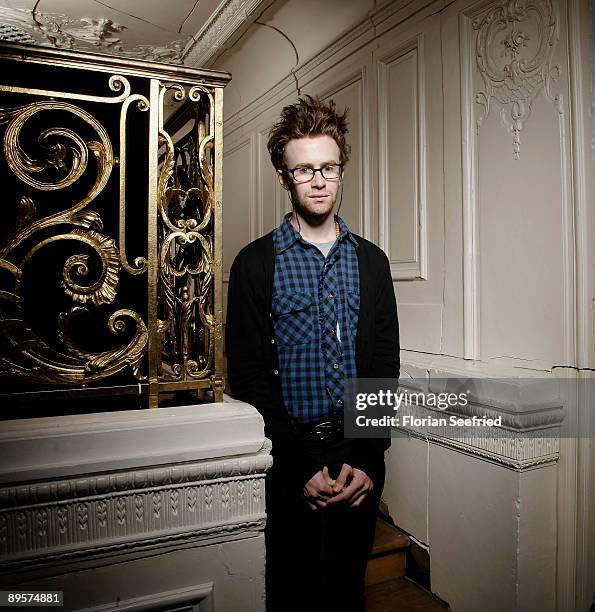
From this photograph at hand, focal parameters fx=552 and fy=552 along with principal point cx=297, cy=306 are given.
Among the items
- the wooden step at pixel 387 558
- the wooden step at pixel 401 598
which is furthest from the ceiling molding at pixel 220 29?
the wooden step at pixel 401 598

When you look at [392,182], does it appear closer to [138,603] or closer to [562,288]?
[562,288]

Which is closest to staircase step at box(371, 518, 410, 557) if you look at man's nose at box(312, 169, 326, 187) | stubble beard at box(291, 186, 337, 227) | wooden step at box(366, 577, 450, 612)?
wooden step at box(366, 577, 450, 612)

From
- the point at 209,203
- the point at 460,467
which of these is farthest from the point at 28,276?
the point at 460,467

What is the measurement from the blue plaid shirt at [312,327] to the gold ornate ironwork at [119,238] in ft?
0.95

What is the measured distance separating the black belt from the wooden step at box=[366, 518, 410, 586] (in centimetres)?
87

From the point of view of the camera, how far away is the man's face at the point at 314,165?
168 cm

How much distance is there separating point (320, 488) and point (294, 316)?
51 centimetres

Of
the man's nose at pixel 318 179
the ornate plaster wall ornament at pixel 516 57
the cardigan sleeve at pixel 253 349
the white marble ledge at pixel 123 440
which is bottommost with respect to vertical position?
the white marble ledge at pixel 123 440

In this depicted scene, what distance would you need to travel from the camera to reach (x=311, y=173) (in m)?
1.68

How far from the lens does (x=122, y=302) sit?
1.70 metres

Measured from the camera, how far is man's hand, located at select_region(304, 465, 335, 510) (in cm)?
162

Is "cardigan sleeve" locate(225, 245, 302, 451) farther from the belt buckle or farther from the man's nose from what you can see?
the man's nose

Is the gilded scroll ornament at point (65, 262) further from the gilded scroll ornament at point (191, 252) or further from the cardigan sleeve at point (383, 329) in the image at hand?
the cardigan sleeve at point (383, 329)

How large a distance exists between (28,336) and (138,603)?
26.1 inches
